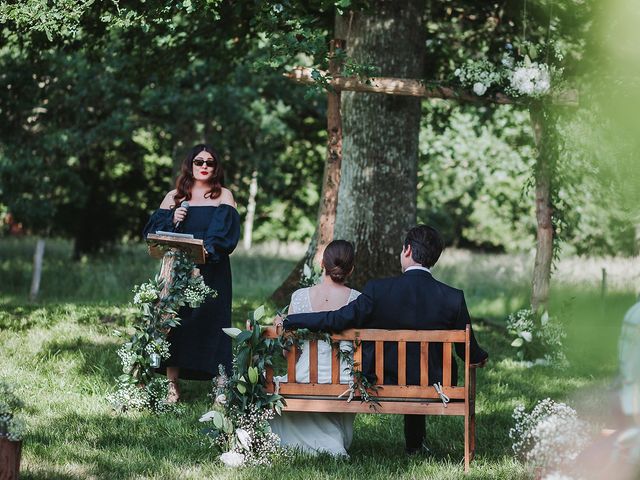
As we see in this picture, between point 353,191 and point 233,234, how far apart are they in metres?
4.01

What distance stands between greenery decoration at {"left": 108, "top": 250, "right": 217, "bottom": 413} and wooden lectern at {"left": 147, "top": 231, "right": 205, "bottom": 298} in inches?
1.3

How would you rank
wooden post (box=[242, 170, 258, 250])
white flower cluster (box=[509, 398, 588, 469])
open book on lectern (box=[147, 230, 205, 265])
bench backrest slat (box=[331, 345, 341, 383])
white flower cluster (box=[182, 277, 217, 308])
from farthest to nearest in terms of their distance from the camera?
wooden post (box=[242, 170, 258, 250]) < white flower cluster (box=[182, 277, 217, 308]) < open book on lectern (box=[147, 230, 205, 265]) < bench backrest slat (box=[331, 345, 341, 383]) < white flower cluster (box=[509, 398, 588, 469])

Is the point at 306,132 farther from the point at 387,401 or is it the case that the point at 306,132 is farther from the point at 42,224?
the point at 387,401

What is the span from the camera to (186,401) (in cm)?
738

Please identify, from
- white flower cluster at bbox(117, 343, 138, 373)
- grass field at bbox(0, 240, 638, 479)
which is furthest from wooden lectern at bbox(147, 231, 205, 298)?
grass field at bbox(0, 240, 638, 479)

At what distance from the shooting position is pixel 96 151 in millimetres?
25672

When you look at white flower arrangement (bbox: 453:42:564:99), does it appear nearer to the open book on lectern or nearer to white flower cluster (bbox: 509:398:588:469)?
the open book on lectern

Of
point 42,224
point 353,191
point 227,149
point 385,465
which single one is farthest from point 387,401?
point 227,149

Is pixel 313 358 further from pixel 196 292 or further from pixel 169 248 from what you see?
pixel 169 248

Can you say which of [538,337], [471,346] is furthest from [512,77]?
[471,346]

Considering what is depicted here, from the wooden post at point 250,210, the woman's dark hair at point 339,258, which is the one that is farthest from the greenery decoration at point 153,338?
the wooden post at point 250,210

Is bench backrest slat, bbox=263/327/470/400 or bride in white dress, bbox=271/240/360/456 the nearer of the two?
bench backrest slat, bbox=263/327/470/400

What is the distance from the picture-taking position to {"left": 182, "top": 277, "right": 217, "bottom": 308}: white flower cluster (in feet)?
22.2

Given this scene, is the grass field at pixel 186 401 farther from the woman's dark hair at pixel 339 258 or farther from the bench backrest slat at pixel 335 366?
the woman's dark hair at pixel 339 258
